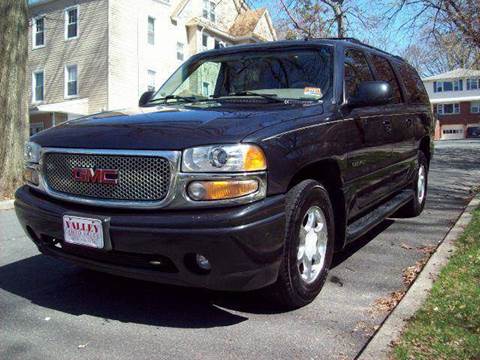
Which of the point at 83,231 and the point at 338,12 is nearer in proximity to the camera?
the point at 83,231

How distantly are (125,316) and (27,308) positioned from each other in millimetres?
749

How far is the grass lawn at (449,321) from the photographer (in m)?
2.90

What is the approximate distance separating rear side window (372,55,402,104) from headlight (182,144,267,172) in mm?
2814

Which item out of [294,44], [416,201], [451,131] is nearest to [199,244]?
[294,44]

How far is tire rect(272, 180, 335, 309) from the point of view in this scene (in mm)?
3299

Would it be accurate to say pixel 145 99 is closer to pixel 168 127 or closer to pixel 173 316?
A: pixel 168 127

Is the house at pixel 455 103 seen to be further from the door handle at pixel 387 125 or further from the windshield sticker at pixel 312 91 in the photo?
the windshield sticker at pixel 312 91

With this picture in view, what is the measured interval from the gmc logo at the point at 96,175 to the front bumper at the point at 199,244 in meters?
0.17

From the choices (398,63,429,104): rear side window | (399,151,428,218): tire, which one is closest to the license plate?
(398,63,429,104): rear side window

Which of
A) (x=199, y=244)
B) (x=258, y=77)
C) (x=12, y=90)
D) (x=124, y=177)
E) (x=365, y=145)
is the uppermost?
(x=12, y=90)

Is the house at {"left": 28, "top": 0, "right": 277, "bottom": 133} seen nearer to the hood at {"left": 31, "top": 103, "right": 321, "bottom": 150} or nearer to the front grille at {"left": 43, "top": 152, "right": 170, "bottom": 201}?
the hood at {"left": 31, "top": 103, "right": 321, "bottom": 150}

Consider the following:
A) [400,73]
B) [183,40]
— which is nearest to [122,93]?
[183,40]

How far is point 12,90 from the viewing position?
9.65 m

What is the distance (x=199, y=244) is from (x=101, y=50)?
22.7m
